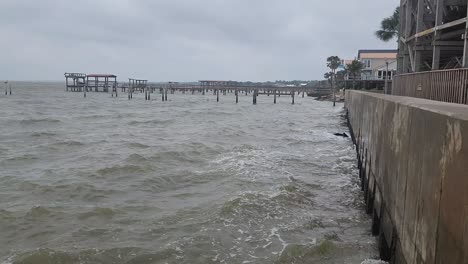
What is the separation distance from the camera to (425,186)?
4113mm

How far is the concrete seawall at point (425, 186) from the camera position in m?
3.16

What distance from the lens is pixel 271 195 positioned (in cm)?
1044

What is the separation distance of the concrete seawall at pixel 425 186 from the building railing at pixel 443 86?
3376 millimetres

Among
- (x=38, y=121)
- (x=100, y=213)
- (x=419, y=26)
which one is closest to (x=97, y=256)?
(x=100, y=213)

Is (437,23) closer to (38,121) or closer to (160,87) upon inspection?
(38,121)

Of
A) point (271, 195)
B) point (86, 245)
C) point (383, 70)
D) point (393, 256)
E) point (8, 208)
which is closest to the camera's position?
point (393, 256)

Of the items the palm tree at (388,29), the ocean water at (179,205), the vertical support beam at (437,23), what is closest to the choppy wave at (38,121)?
the ocean water at (179,205)

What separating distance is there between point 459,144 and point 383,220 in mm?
3817

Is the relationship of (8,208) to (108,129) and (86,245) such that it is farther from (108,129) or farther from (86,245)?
(108,129)

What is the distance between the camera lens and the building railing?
948cm

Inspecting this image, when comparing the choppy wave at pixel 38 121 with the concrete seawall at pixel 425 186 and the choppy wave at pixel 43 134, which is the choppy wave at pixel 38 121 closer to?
the choppy wave at pixel 43 134

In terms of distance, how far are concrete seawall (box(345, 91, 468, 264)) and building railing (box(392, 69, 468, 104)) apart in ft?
11.1

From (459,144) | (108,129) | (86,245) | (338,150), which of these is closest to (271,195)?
(86,245)

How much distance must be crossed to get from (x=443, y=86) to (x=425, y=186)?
26.5 feet
